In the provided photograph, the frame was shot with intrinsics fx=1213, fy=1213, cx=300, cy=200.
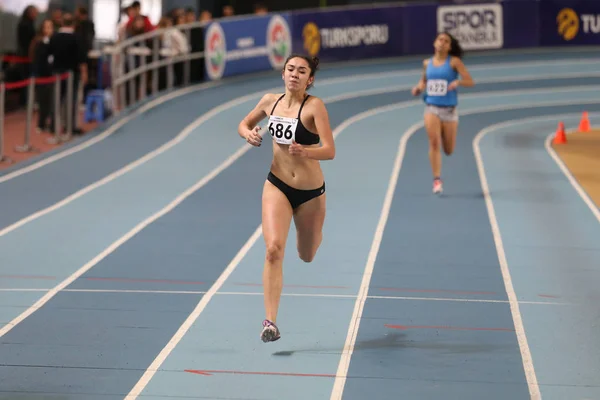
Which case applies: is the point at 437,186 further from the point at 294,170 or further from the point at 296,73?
the point at 296,73

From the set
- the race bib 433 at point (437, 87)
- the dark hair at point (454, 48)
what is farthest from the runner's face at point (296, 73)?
the dark hair at point (454, 48)

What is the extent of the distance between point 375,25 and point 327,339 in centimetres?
2286

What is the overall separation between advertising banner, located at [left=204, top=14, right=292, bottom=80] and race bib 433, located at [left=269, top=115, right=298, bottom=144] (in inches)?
662

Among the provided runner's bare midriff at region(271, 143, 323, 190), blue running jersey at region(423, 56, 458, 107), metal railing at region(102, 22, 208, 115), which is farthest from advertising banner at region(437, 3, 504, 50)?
runner's bare midriff at region(271, 143, 323, 190)

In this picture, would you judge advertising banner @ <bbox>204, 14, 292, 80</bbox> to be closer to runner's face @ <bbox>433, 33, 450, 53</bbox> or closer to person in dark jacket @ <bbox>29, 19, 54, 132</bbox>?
person in dark jacket @ <bbox>29, 19, 54, 132</bbox>

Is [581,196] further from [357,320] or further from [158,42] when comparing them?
[158,42]

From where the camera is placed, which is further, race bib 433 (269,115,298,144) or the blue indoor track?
race bib 433 (269,115,298,144)

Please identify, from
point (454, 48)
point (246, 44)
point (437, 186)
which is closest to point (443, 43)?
point (454, 48)

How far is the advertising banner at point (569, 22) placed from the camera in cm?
3272

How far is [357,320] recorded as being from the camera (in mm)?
9414

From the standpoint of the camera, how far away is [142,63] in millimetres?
22594

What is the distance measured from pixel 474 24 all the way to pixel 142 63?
39.6 ft

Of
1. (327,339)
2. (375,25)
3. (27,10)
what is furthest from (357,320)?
(375,25)

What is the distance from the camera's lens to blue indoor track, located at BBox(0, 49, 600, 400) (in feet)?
25.9
